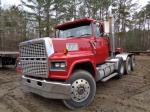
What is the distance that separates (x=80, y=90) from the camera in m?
3.10

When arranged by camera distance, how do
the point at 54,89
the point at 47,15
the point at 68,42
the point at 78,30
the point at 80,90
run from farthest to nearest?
the point at 47,15 < the point at 78,30 < the point at 68,42 < the point at 80,90 < the point at 54,89

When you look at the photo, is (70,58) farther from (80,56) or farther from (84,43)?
(84,43)

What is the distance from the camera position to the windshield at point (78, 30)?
4157mm

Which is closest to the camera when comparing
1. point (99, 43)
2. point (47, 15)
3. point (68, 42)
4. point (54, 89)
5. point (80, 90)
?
point (54, 89)

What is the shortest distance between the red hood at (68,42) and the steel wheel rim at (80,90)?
881mm

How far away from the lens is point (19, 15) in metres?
22.3

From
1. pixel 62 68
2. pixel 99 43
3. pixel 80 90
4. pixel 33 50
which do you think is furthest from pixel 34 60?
pixel 99 43

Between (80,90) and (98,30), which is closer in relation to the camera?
(80,90)

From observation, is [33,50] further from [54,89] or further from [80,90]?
[80,90]

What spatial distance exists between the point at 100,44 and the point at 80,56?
1.59m

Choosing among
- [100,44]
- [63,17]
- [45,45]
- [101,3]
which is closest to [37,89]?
[45,45]

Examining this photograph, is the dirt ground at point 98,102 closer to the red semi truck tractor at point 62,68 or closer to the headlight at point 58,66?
the red semi truck tractor at point 62,68

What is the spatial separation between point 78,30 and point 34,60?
6.17ft

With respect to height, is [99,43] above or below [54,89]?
above
